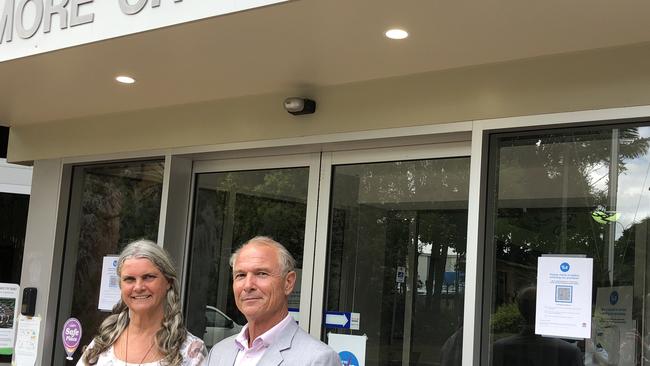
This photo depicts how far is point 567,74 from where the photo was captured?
3.73m

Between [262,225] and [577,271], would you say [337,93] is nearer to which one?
[262,225]

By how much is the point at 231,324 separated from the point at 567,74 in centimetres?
278

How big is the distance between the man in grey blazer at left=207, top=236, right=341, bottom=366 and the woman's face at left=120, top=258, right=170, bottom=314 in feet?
1.82

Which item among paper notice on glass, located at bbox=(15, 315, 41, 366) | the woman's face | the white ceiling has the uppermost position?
the white ceiling

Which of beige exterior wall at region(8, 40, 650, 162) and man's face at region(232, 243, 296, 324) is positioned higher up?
beige exterior wall at region(8, 40, 650, 162)

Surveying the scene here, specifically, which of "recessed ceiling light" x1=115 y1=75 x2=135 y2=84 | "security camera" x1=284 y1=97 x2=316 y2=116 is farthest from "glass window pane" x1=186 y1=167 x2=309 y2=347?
"recessed ceiling light" x1=115 y1=75 x2=135 y2=84

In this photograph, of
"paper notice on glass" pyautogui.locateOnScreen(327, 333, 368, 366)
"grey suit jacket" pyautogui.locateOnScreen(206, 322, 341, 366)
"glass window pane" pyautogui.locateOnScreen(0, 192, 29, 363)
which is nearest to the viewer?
"grey suit jacket" pyautogui.locateOnScreen(206, 322, 341, 366)

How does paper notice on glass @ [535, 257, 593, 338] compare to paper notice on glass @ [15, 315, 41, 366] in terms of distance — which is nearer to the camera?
paper notice on glass @ [535, 257, 593, 338]

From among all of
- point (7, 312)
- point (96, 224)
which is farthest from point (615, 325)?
point (7, 312)

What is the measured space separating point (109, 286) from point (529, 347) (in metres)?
3.40

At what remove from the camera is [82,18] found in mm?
3947

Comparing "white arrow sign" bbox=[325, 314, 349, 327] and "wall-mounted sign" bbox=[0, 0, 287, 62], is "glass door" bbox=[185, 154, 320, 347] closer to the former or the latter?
"white arrow sign" bbox=[325, 314, 349, 327]

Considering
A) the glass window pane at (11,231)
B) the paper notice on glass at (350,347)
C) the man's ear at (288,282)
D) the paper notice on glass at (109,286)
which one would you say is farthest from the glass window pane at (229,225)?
the glass window pane at (11,231)

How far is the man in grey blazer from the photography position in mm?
2346
